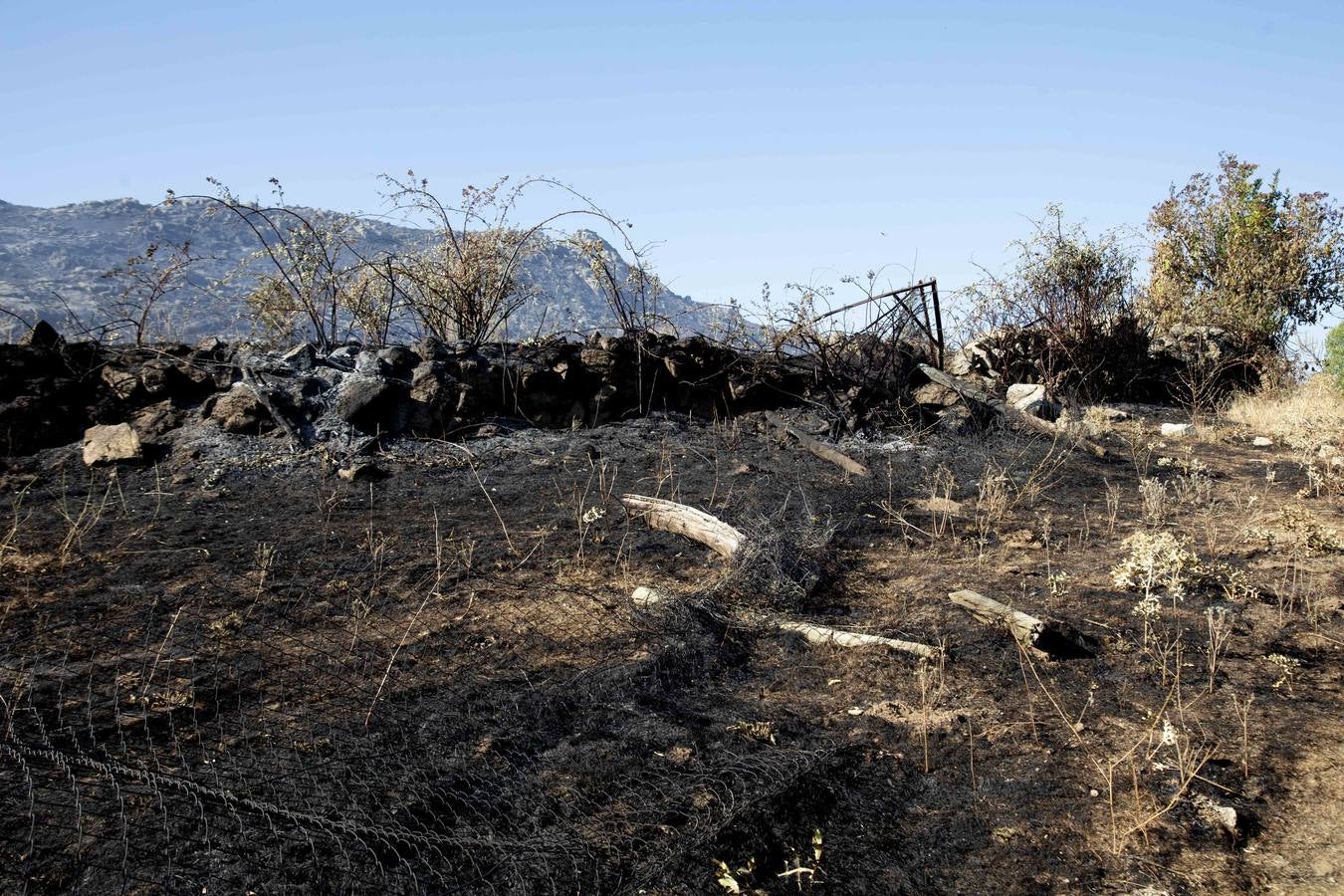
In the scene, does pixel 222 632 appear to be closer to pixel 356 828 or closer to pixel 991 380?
pixel 356 828

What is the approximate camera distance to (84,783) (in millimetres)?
2646

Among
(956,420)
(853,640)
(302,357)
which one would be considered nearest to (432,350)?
(302,357)

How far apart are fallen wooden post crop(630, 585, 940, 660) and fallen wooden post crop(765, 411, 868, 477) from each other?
314 centimetres

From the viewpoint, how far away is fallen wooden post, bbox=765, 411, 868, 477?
719 cm

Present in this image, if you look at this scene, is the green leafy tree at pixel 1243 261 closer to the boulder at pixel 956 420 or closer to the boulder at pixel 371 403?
the boulder at pixel 956 420

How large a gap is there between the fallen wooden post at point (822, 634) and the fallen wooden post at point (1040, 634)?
1.37 feet

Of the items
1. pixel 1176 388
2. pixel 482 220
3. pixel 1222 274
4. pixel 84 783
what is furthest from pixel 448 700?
pixel 1222 274

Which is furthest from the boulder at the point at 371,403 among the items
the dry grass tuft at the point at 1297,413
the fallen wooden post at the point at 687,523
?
the dry grass tuft at the point at 1297,413

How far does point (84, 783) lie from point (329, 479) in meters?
3.75

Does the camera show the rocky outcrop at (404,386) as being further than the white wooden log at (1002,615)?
Yes

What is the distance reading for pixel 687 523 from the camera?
17.8 feet

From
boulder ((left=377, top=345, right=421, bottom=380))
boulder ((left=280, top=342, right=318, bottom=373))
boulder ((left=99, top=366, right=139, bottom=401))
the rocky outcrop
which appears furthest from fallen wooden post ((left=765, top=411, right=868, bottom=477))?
boulder ((left=99, top=366, right=139, bottom=401))

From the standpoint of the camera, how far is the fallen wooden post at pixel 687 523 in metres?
5.03

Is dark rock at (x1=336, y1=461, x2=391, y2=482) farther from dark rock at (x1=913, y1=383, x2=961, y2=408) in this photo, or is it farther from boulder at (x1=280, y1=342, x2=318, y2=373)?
dark rock at (x1=913, y1=383, x2=961, y2=408)
